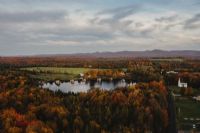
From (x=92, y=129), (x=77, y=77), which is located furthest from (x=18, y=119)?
(x=77, y=77)

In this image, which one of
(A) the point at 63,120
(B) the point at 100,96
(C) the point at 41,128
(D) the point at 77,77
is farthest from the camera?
(D) the point at 77,77

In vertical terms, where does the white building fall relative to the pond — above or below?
above

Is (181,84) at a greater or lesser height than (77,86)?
greater

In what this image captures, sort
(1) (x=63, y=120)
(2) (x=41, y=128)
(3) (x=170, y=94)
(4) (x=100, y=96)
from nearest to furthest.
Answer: (2) (x=41, y=128)
(1) (x=63, y=120)
(4) (x=100, y=96)
(3) (x=170, y=94)

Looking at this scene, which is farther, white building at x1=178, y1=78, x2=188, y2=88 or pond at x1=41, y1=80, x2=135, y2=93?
pond at x1=41, y1=80, x2=135, y2=93

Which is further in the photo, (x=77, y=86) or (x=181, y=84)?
(x=77, y=86)

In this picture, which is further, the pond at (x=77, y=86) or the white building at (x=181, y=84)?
the pond at (x=77, y=86)

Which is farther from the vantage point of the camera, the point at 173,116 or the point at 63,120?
the point at 173,116

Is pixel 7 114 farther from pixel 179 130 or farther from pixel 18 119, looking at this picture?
pixel 179 130

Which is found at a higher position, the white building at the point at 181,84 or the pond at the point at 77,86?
the white building at the point at 181,84

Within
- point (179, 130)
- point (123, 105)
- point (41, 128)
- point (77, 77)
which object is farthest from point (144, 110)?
point (77, 77)
